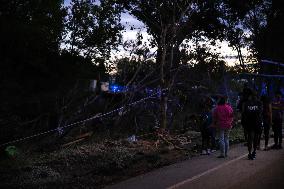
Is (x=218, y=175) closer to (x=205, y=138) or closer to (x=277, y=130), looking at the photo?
(x=205, y=138)

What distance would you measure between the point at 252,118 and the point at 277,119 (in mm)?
2309

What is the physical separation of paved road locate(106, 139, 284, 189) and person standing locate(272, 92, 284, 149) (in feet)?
4.98

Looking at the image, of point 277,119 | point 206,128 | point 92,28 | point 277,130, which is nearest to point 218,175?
point 206,128

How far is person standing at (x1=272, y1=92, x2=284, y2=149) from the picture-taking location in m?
14.3

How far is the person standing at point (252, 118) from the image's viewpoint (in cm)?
1228

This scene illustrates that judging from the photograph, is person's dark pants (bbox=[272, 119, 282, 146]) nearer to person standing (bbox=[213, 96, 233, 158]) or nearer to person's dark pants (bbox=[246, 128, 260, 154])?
person's dark pants (bbox=[246, 128, 260, 154])

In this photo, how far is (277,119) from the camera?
563 inches

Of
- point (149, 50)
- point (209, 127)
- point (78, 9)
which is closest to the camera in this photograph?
point (209, 127)

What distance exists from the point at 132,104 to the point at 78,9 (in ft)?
59.7

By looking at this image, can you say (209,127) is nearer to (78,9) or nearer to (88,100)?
(88,100)

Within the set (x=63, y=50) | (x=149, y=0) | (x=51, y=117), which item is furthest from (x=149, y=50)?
(x=63, y=50)

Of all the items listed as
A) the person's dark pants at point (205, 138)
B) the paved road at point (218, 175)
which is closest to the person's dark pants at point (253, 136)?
the paved road at point (218, 175)

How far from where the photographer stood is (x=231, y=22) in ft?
116

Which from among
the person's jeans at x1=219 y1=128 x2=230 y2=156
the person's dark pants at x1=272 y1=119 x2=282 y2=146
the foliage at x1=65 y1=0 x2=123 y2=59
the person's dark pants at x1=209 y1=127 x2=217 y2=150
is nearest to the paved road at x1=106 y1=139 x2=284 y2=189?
the person's jeans at x1=219 y1=128 x2=230 y2=156
